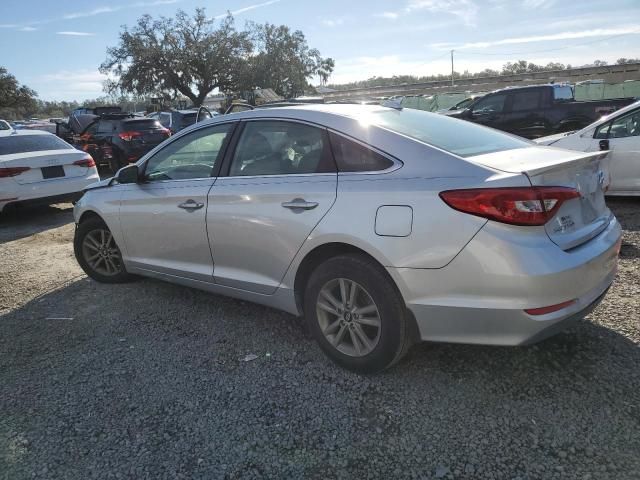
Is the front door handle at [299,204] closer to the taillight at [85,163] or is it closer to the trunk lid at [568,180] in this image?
the trunk lid at [568,180]

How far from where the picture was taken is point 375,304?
283 cm

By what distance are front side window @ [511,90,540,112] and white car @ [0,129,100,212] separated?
1020 centimetres

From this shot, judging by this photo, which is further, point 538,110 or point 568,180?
point 538,110

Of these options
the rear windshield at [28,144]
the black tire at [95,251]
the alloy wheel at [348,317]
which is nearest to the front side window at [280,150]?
the alloy wheel at [348,317]

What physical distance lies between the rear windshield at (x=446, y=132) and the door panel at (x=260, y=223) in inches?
21.7

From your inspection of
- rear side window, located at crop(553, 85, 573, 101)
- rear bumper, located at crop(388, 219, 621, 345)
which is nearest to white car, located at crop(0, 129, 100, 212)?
rear bumper, located at crop(388, 219, 621, 345)

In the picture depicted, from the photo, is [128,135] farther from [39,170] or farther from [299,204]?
[299,204]

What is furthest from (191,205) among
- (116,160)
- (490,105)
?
(490,105)

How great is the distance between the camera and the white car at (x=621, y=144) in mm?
6504

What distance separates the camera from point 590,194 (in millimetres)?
2863

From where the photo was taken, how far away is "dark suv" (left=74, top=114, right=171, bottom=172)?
12.8m

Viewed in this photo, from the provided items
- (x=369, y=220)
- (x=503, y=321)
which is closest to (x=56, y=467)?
(x=369, y=220)

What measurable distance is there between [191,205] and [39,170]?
17.9 feet

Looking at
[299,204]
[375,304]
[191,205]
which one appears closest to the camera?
[375,304]
